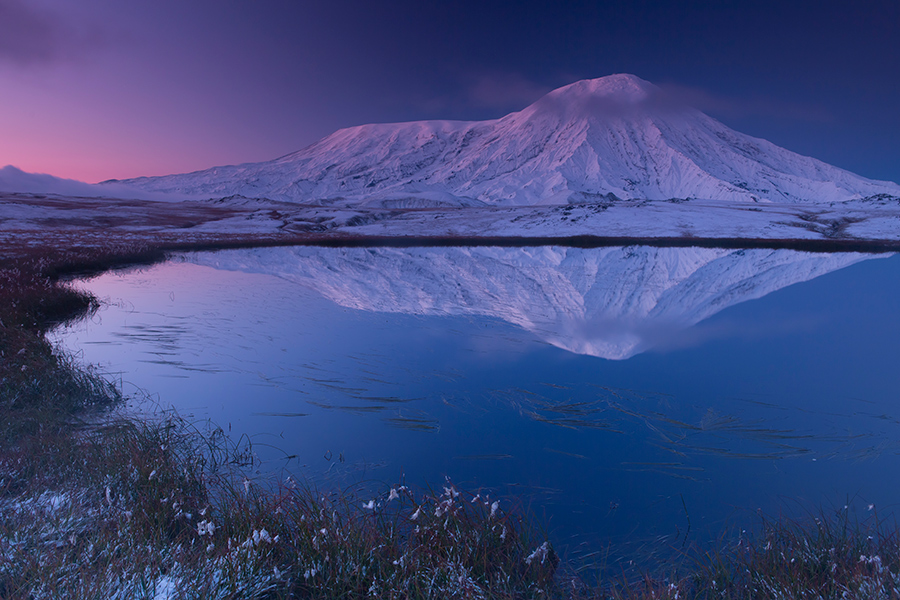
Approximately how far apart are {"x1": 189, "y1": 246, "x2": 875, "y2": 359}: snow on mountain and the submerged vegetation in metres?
7.95

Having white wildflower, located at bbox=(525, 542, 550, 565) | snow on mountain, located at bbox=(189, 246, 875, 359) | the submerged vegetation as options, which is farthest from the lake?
white wildflower, located at bbox=(525, 542, 550, 565)

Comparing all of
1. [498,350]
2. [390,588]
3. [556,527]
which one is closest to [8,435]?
[390,588]

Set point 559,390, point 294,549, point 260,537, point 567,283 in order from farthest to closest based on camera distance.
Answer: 1. point 567,283
2. point 559,390
3. point 294,549
4. point 260,537

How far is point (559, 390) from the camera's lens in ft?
32.1

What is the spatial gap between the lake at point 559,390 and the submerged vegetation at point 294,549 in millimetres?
725

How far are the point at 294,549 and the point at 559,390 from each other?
666 centimetres

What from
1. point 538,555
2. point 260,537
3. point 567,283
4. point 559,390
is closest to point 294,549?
point 260,537

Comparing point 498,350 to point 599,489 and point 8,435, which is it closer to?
point 599,489

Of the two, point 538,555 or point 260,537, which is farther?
point 538,555

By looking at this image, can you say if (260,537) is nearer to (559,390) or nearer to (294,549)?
(294,549)

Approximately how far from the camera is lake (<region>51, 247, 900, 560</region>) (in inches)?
248

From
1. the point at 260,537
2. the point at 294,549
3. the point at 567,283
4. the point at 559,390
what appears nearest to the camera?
the point at 260,537

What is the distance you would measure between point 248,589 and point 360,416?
484cm

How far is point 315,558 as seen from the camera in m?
4.09
